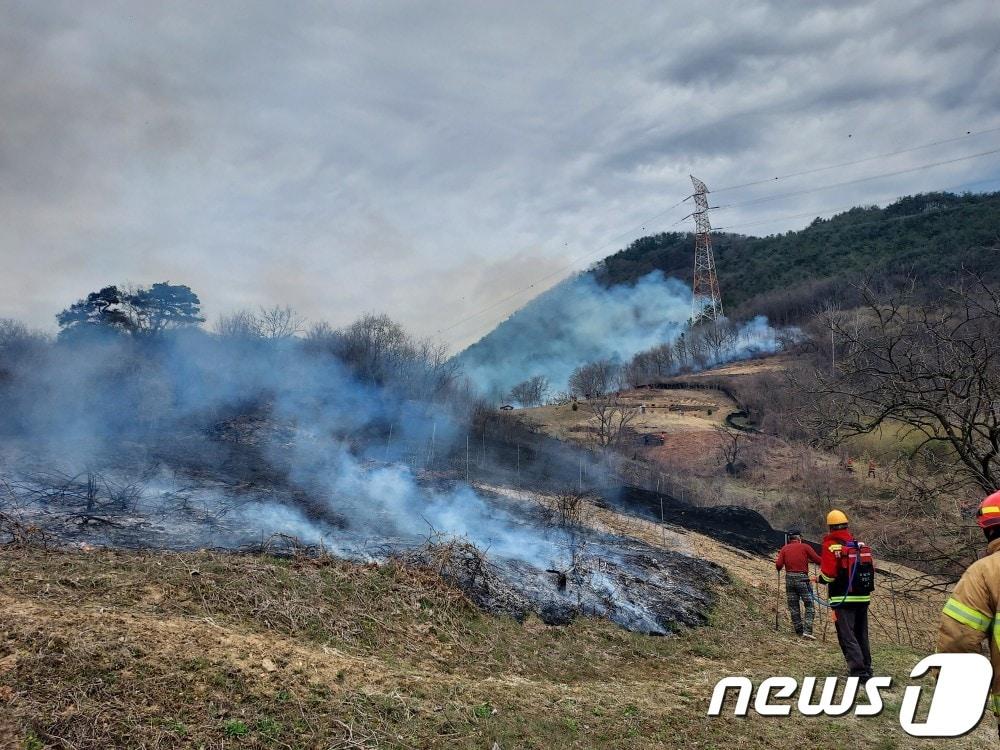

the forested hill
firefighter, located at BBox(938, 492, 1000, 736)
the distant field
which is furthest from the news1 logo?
the forested hill

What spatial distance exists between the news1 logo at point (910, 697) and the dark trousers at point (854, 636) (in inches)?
7.2

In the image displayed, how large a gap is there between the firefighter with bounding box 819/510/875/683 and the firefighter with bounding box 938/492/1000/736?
3374 mm

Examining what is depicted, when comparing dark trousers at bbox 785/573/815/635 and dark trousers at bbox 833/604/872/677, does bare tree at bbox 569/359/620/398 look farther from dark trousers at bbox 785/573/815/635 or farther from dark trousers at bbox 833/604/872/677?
dark trousers at bbox 833/604/872/677

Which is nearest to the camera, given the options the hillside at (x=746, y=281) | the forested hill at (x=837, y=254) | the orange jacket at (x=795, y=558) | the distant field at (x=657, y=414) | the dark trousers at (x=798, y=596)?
the orange jacket at (x=795, y=558)

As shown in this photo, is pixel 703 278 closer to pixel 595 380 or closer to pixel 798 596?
pixel 595 380

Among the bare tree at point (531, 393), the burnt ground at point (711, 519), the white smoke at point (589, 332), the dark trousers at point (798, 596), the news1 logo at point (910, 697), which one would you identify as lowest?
the burnt ground at point (711, 519)

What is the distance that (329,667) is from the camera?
21.2 ft

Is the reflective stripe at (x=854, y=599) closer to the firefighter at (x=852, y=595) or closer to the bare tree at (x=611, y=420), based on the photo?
the firefighter at (x=852, y=595)

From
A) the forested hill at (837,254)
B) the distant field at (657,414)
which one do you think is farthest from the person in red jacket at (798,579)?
the forested hill at (837,254)

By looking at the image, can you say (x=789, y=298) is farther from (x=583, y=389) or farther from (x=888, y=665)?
(x=888, y=665)

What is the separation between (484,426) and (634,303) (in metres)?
78.6

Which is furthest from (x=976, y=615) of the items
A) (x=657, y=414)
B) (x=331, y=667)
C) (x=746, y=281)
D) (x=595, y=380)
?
(x=746, y=281)

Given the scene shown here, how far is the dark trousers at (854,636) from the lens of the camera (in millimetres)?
6934

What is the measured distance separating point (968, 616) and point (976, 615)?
43 millimetres
